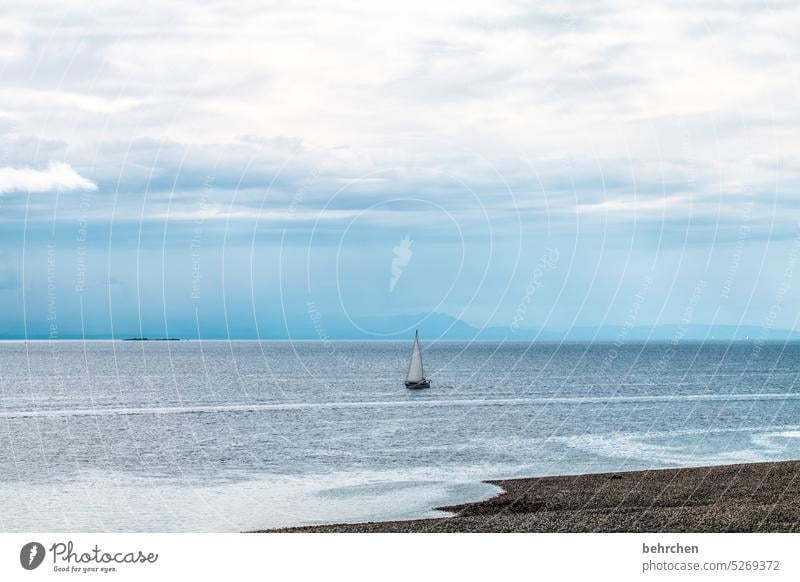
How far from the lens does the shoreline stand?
29000 millimetres

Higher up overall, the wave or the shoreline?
the shoreline

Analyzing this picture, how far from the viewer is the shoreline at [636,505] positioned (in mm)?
29000

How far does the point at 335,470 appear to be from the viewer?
59.3 metres

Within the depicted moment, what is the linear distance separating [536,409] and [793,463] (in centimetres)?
5689

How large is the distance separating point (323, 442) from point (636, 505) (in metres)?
37.2

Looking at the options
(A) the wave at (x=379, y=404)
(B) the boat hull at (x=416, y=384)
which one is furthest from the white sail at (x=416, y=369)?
(A) the wave at (x=379, y=404)
